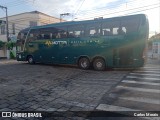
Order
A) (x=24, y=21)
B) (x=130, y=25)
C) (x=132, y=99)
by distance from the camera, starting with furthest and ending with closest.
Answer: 1. (x=24, y=21)
2. (x=130, y=25)
3. (x=132, y=99)

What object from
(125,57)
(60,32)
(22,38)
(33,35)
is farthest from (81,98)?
(22,38)

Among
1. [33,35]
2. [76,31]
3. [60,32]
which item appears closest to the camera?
[76,31]

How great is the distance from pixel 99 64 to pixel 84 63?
1.28 meters

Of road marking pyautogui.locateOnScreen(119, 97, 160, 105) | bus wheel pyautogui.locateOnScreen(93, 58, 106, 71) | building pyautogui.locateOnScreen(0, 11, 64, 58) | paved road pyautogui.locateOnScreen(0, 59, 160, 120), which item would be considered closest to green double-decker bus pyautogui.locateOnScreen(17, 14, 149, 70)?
bus wheel pyautogui.locateOnScreen(93, 58, 106, 71)

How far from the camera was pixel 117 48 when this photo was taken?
1159 centimetres

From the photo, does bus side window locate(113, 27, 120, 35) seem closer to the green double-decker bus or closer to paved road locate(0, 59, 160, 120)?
the green double-decker bus

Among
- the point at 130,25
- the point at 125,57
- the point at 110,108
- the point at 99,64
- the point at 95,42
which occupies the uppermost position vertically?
the point at 130,25

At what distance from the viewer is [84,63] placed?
13.1m

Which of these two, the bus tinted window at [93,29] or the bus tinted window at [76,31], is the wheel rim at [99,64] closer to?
the bus tinted window at [93,29]

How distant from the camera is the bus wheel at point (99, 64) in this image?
12269 mm

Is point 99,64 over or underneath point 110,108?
over

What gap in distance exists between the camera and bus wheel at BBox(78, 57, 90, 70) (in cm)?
1293

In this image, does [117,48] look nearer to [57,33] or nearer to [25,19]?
[57,33]

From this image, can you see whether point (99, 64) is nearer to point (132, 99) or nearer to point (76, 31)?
point (76, 31)
